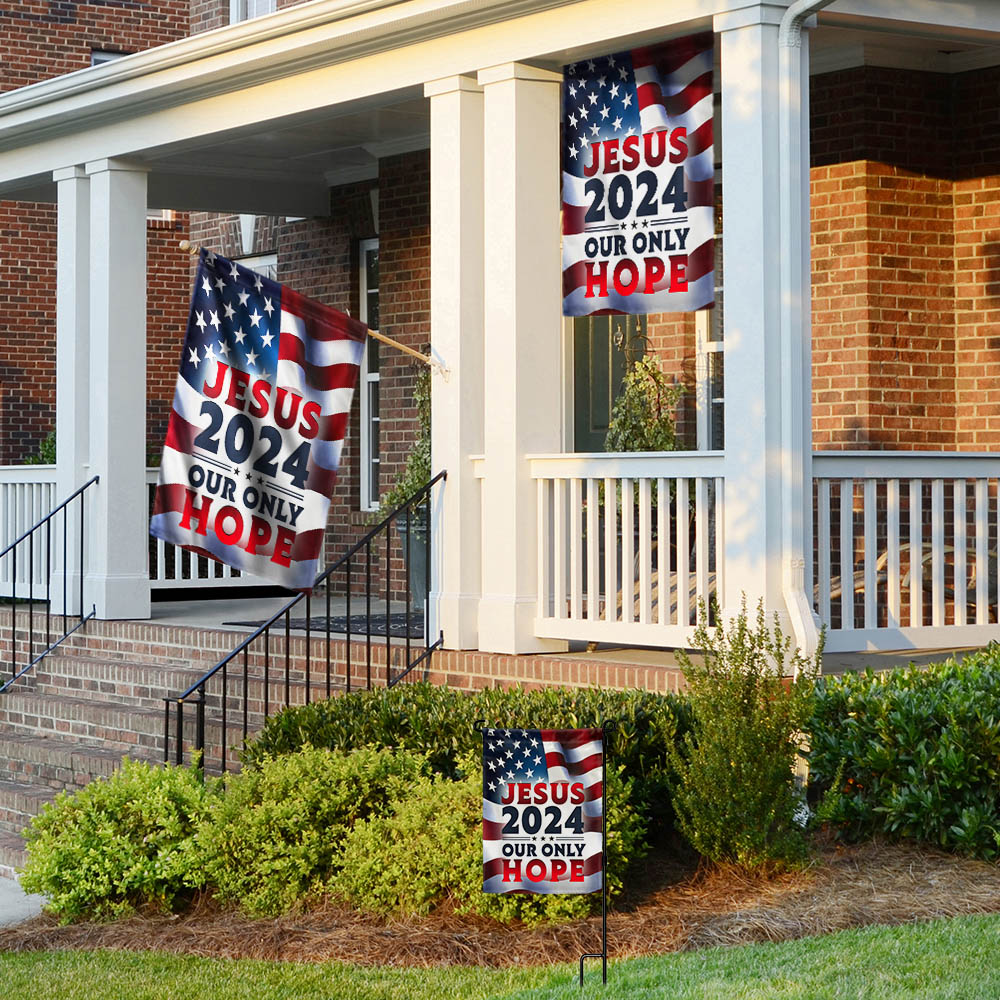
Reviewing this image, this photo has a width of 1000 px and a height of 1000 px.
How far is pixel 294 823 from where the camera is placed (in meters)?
7.11

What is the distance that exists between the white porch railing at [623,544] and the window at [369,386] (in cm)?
502

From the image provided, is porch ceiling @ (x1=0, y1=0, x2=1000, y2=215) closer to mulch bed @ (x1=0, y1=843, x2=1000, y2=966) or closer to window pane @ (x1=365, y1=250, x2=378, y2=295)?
window pane @ (x1=365, y1=250, x2=378, y2=295)

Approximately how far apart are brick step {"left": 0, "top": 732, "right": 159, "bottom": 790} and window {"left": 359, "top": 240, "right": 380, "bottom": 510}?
13.7 feet

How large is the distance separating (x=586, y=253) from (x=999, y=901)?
399cm

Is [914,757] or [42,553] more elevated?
[42,553]

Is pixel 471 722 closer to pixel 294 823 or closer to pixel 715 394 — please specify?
pixel 294 823

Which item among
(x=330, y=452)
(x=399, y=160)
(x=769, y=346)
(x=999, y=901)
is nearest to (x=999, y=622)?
(x=769, y=346)

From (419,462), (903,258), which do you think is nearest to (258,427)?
(419,462)

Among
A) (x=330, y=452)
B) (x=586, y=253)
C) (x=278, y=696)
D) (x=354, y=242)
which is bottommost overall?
(x=278, y=696)

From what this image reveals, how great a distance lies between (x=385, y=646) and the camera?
9578 mm

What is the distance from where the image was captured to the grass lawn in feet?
17.2

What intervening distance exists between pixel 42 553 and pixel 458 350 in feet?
16.3

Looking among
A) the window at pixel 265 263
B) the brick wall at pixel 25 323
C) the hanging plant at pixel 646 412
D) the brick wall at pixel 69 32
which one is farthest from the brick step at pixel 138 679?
the brick wall at pixel 69 32

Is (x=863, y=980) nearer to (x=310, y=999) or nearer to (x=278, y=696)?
(x=310, y=999)
